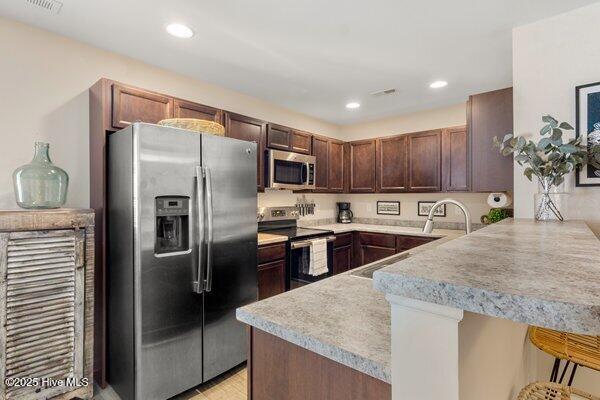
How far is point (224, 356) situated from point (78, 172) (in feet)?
5.84

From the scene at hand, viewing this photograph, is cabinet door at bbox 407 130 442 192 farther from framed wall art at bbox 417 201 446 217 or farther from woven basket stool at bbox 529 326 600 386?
woven basket stool at bbox 529 326 600 386

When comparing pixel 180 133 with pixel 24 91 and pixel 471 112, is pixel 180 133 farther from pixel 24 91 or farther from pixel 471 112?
pixel 471 112

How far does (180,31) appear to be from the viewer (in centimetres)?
209

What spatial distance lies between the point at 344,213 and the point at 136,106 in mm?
3279

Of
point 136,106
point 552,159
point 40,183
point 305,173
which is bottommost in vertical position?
point 40,183

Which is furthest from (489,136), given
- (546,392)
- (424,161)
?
(546,392)

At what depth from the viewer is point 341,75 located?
9.37ft

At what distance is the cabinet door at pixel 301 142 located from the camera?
3.66 meters

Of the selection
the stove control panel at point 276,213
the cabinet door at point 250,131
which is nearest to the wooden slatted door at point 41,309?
the cabinet door at point 250,131

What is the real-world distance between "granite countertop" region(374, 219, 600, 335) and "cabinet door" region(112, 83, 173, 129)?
2.31 m

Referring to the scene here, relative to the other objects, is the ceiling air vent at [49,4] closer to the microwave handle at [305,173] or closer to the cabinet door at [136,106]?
the cabinet door at [136,106]

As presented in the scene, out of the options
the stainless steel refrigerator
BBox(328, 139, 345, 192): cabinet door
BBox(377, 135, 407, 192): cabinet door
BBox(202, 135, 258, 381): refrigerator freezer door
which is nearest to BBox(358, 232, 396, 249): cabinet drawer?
BBox(377, 135, 407, 192): cabinet door

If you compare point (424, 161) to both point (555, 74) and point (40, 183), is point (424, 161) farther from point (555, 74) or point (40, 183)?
point (40, 183)

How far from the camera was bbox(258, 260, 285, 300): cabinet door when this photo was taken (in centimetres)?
273
